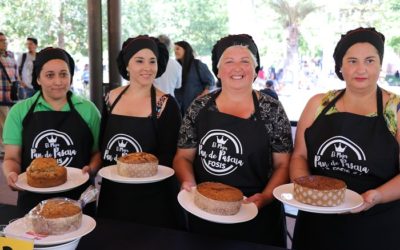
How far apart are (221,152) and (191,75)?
10.7ft

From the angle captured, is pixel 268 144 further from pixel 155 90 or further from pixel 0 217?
pixel 0 217

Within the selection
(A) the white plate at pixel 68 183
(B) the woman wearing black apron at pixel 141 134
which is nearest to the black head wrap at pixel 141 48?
(B) the woman wearing black apron at pixel 141 134

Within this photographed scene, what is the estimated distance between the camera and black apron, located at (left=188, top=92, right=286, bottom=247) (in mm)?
1794

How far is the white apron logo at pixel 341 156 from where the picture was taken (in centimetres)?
166

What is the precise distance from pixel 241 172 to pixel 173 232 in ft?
1.71

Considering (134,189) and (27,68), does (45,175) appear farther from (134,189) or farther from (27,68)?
(27,68)

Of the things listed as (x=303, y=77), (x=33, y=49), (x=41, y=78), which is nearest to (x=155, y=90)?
(x=41, y=78)

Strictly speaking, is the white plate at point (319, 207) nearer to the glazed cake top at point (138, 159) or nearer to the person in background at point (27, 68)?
the glazed cake top at point (138, 159)

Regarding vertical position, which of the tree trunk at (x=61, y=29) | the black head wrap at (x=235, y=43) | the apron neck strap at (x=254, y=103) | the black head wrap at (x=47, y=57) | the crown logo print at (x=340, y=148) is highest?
the tree trunk at (x=61, y=29)

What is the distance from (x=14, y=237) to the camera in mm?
1103

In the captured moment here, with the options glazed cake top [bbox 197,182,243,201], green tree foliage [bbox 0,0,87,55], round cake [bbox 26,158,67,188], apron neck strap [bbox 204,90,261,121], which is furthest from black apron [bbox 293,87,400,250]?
green tree foliage [bbox 0,0,87,55]

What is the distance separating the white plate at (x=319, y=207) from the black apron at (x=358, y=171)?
0.42 feet

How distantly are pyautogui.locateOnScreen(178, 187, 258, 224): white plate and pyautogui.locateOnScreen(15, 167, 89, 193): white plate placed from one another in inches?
18.2

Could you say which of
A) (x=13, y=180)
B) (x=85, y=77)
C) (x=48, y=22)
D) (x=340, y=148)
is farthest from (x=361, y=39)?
(x=48, y=22)
